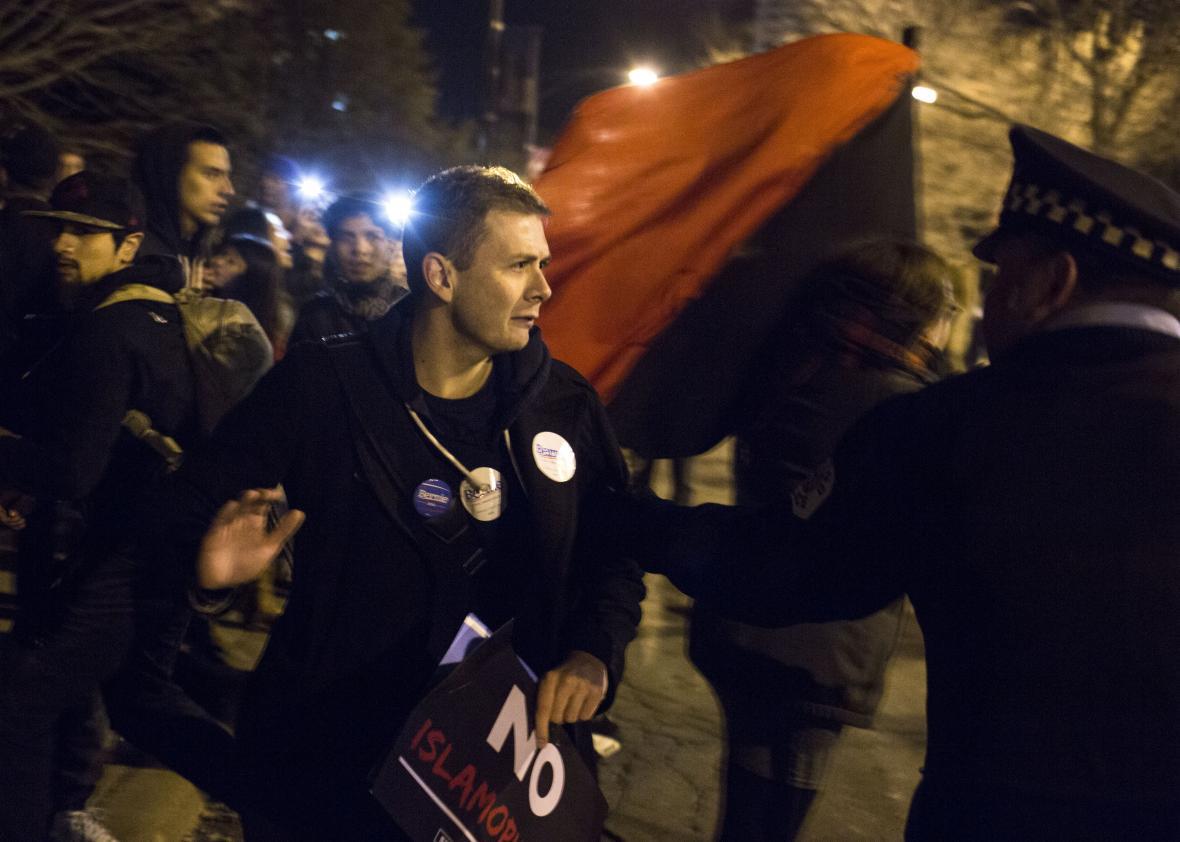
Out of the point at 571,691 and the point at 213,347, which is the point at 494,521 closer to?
the point at 571,691

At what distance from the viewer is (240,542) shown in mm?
2182

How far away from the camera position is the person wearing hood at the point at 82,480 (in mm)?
2912

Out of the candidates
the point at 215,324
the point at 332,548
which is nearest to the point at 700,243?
the point at 215,324

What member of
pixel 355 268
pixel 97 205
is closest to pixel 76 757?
pixel 97 205

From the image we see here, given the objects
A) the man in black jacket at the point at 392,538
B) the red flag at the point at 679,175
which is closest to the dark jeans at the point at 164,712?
the man in black jacket at the point at 392,538

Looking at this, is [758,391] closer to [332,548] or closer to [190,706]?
[332,548]

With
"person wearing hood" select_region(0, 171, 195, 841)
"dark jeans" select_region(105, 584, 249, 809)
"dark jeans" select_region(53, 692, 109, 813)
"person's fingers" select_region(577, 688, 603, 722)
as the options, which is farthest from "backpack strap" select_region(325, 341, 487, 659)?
"dark jeans" select_region(53, 692, 109, 813)

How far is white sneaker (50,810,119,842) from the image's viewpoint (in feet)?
11.0

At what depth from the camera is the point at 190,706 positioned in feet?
10.00

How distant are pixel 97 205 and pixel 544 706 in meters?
2.29

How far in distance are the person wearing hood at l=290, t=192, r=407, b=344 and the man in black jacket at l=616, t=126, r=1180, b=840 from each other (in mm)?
3402

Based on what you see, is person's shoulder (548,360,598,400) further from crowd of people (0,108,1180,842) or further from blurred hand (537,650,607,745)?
blurred hand (537,650,607,745)

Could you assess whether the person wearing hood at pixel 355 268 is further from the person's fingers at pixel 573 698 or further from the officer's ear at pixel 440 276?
the person's fingers at pixel 573 698

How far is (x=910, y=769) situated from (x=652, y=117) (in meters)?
2.92
